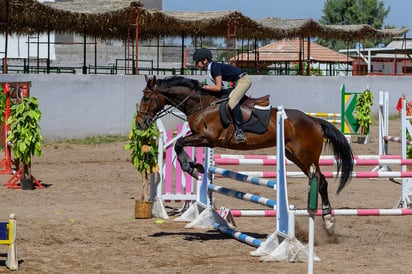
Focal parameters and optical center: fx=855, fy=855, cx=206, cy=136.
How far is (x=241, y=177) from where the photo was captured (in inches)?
401

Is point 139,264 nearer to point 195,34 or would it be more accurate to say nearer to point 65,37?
point 195,34

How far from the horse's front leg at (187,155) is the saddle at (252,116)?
365mm

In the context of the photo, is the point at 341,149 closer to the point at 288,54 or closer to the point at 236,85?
the point at 236,85

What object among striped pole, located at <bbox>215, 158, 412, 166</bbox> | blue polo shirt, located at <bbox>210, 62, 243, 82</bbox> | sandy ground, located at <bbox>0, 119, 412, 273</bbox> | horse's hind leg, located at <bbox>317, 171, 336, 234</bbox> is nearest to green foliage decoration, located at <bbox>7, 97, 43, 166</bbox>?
sandy ground, located at <bbox>0, 119, 412, 273</bbox>

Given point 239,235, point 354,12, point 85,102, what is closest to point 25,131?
point 239,235

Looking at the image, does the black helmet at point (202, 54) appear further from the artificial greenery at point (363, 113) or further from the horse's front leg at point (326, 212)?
the artificial greenery at point (363, 113)

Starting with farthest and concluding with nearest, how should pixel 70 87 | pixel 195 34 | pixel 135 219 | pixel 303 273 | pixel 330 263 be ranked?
1. pixel 195 34
2. pixel 70 87
3. pixel 135 219
4. pixel 330 263
5. pixel 303 273

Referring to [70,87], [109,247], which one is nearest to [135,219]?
[109,247]

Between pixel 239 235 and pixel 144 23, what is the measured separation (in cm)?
1966

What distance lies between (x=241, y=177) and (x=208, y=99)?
116cm

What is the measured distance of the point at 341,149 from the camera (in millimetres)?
10648

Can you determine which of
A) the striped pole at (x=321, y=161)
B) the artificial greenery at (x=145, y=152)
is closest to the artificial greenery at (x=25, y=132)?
the artificial greenery at (x=145, y=152)

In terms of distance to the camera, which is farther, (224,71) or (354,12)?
(354,12)

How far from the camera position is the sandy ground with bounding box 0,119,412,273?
8.70m
